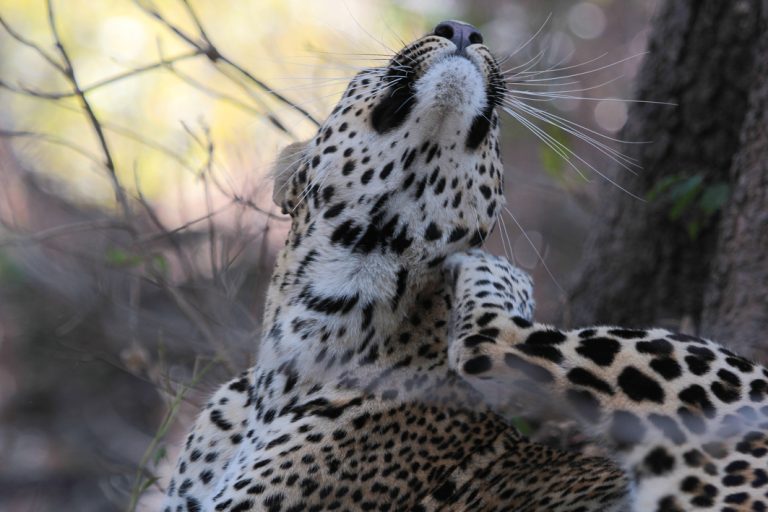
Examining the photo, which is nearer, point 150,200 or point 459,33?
point 459,33

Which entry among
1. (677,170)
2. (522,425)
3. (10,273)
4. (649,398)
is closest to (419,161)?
(522,425)

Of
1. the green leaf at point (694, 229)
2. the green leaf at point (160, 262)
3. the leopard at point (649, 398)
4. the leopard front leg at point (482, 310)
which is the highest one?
the green leaf at point (694, 229)

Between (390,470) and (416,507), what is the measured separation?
0.53ft

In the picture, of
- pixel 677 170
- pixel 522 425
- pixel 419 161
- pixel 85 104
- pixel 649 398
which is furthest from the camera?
pixel 677 170

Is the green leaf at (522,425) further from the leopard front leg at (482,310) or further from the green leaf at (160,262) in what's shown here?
the green leaf at (160,262)

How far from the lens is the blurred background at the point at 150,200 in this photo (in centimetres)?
750

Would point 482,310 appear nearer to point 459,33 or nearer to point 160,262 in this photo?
point 459,33

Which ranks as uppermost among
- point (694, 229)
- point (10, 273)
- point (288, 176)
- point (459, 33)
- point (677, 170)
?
point (10, 273)

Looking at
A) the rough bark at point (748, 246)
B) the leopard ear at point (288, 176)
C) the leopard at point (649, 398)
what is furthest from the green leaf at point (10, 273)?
the leopard at point (649, 398)

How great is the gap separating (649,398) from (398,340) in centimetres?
105

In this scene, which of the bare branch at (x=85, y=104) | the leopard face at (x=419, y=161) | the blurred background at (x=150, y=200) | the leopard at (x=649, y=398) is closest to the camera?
the leopard at (x=649, y=398)

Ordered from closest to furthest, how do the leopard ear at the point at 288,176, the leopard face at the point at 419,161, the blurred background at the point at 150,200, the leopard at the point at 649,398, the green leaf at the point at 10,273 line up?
the leopard at the point at 649,398 → the leopard face at the point at 419,161 → the leopard ear at the point at 288,176 → the blurred background at the point at 150,200 → the green leaf at the point at 10,273

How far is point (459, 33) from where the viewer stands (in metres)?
4.42

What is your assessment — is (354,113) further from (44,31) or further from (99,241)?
(44,31)
